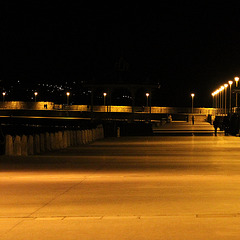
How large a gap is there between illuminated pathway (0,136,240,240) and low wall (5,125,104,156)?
247 inches

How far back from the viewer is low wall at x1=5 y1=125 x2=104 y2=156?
28.3 meters

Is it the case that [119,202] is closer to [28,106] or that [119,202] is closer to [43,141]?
[43,141]

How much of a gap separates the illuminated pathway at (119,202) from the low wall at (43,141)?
20.6ft

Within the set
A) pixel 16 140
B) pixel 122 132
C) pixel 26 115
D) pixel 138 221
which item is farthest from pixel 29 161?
pixel 26 115

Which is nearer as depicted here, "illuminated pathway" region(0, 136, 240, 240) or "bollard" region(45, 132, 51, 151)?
"illuminated pathway" region(0, 136, 240, 240)

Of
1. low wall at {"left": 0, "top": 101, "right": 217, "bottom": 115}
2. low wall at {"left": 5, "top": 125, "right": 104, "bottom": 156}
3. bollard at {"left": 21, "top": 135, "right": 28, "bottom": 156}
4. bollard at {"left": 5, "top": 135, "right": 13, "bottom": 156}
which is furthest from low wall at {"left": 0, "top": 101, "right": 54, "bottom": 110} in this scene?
bollard at {"left": 5, "top": 135, "right": 13, "bottom": 156}

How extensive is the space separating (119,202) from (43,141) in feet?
64.9

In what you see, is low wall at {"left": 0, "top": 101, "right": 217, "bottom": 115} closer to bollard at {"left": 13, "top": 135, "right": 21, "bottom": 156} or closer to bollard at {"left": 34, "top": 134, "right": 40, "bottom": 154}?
bollard at {"left": 34, "top": 134, "right": 40, "bottom": 154}

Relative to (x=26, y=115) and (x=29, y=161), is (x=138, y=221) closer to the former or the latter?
(x=29, y=161)

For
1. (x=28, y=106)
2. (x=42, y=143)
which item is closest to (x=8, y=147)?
(x=42, y=143)

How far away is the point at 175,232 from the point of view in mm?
9398

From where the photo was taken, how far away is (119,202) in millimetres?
12891

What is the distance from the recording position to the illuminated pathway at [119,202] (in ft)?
31.4

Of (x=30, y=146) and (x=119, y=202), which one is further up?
(x=30, y=146)
